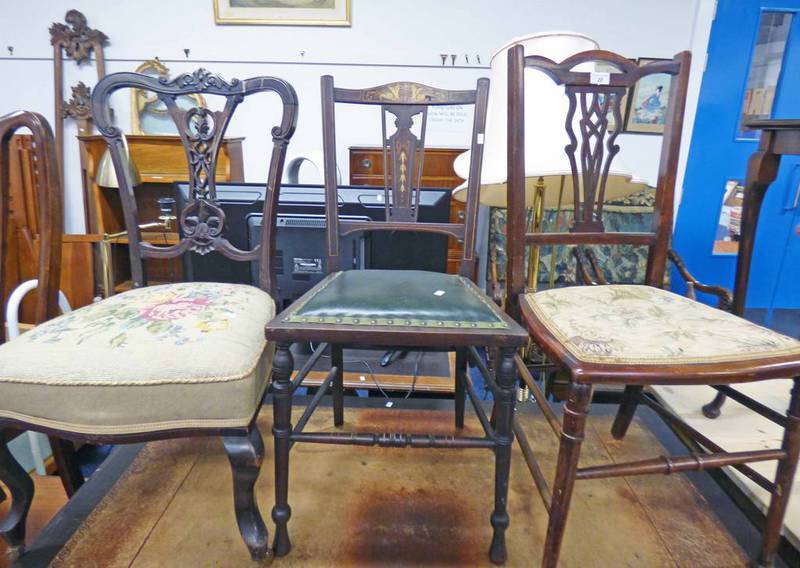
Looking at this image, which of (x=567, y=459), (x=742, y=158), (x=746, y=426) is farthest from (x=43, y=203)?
(x=742, y=158)

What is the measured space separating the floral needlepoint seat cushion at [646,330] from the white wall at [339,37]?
2.19m

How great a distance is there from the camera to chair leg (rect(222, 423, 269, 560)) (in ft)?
2.59

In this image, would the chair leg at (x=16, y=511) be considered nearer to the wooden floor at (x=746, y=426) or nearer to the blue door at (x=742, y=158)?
the wooden floor at (x=746, y=426)

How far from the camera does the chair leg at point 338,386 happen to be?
1232 millimetres

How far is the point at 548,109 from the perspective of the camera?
1210 mm

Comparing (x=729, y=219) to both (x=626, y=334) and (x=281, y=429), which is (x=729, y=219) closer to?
(x=626, y=334)

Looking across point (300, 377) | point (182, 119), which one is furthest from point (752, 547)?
point (182, 119)

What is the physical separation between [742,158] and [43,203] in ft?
11.1

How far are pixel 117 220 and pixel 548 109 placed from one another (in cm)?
243

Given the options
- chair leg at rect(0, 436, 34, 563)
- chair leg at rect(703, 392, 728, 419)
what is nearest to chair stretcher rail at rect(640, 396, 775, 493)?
chair leg at rect(703, 392, 728, 419)

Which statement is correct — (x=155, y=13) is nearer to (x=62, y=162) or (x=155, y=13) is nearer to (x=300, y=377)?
(x=62, y=162)

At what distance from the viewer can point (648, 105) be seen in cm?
278

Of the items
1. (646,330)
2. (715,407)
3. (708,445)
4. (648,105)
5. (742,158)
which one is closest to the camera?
(646,330)

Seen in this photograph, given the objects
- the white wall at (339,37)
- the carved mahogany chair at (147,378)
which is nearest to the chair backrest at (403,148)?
the carved mahogany chair at (147,378)
